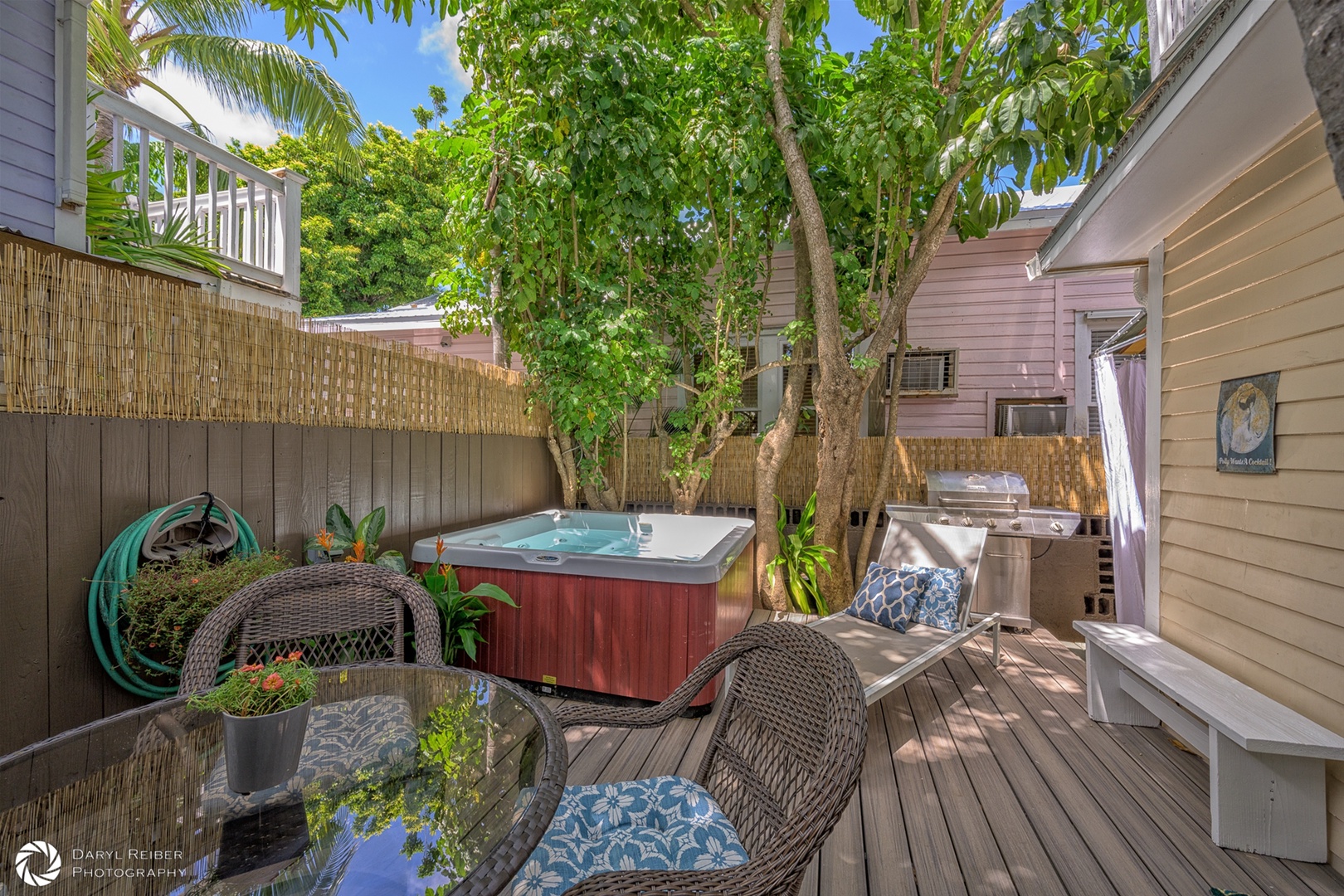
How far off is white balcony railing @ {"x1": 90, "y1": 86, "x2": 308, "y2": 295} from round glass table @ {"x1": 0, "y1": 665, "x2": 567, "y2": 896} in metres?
3.78

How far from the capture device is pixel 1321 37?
687 mm

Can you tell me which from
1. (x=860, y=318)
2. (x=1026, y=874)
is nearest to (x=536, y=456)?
(x=860, y=318)

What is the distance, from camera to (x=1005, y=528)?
4430mm

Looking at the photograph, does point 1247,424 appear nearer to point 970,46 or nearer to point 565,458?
point 970,46

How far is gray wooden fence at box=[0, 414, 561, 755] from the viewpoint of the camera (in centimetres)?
183

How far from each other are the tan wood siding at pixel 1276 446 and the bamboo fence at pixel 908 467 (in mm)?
2212

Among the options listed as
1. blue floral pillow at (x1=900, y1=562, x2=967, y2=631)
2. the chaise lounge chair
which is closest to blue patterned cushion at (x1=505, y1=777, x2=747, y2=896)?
the chaise lounge chair

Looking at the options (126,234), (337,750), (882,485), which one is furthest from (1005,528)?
(126,234)

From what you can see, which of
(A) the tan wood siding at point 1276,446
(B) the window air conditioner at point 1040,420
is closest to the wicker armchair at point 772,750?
(A) the tan wood siding at point 1276,446

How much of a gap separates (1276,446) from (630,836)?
265 centimetres

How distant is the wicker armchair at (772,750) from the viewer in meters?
0.92

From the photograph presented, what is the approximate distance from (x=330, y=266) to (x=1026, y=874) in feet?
50.7

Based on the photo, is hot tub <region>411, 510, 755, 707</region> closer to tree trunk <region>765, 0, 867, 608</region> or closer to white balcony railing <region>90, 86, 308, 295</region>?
tree trunk <region>765, 0, 867, 608</region>

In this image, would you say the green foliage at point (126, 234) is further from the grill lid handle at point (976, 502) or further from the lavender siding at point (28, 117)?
the grill lid handle at point (976, 502)
